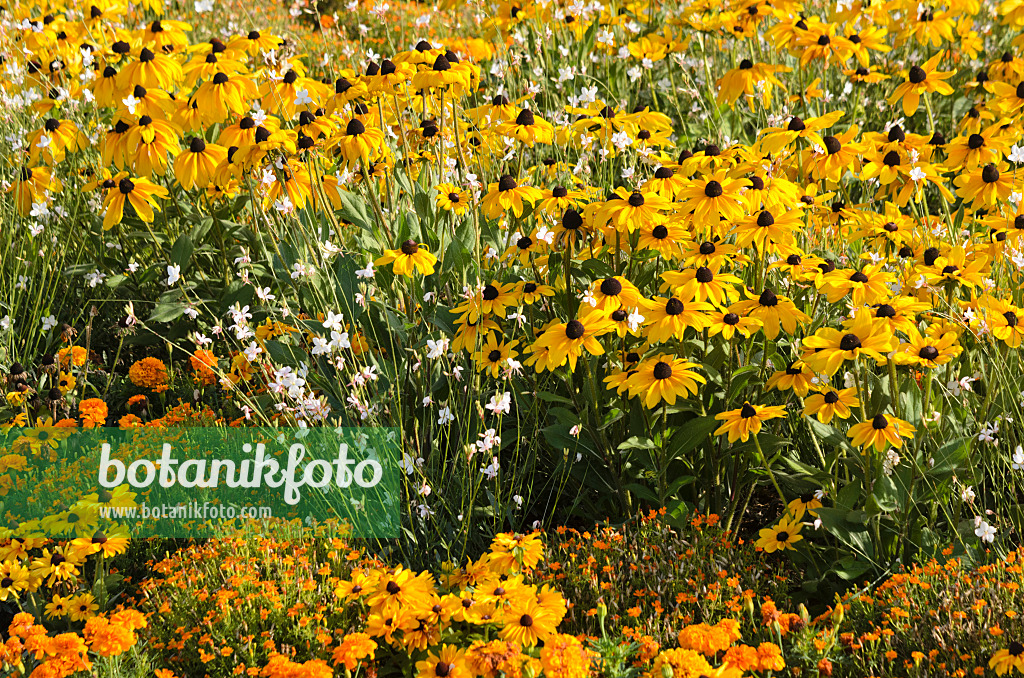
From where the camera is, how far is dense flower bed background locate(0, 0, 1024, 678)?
7.06 ft

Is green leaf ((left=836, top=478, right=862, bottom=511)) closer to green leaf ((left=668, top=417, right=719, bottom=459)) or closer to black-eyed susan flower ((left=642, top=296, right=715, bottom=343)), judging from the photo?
green leaf ((left=668, top=417, right=719, bottom=459))

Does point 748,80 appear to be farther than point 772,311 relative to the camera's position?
Yes

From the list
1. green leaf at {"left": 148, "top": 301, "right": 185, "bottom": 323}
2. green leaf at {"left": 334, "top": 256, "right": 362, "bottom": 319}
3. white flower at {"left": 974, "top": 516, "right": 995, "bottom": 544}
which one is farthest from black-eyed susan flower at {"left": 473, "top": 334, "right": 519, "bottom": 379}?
green leaf at {"left": 148, "top": 301, "right": 185, "bottom": 323}

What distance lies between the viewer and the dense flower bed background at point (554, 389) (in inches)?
84.7

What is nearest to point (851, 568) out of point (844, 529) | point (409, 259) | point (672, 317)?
point (844, 529)

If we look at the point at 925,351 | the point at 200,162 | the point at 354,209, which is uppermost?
the point at 200,162

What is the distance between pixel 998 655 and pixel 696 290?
104 centimetres

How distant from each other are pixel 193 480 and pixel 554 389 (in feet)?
4.07

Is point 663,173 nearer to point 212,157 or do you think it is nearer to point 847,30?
point 212,157

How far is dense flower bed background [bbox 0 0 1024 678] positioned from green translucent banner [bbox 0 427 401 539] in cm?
4

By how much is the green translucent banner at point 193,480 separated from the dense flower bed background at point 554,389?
4 centimetres

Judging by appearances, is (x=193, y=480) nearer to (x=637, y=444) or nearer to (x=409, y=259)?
(x=409, y=259)

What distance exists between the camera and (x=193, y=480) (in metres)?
3.00

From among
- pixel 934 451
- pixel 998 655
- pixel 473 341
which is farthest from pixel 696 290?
pixel 998 655
